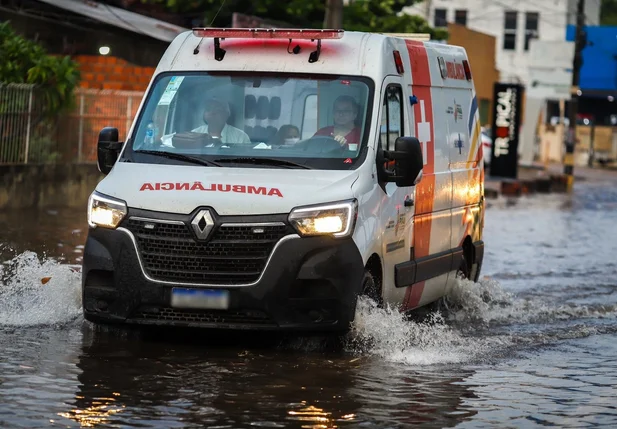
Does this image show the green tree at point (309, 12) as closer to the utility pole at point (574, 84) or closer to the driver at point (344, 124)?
the utility pole at point (574, 84)

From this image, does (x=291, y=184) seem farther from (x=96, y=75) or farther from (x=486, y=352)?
(x=96, y=75)

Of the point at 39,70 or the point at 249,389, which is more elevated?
the point at 39,70

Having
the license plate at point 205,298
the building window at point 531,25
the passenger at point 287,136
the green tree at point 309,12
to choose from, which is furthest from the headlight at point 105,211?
the building window at point 531,25

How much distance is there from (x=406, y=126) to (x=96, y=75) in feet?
65.8

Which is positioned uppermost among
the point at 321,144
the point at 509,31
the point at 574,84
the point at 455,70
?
the point at 509,31

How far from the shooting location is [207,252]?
9.02 meters

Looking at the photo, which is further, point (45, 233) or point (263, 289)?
point (45, 233)

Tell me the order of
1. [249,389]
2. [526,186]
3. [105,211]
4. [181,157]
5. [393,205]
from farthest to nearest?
[526,186] < [393,205] < [181,157] < [105,211] < [249,389]

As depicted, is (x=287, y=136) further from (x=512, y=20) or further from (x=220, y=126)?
(x=512, y=20)

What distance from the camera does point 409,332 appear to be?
33.1 feet

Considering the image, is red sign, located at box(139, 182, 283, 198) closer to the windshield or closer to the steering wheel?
the windshield

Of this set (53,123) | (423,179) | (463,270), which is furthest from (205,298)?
(53,123)

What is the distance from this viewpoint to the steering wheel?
32.0ft

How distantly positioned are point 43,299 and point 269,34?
2547mm
